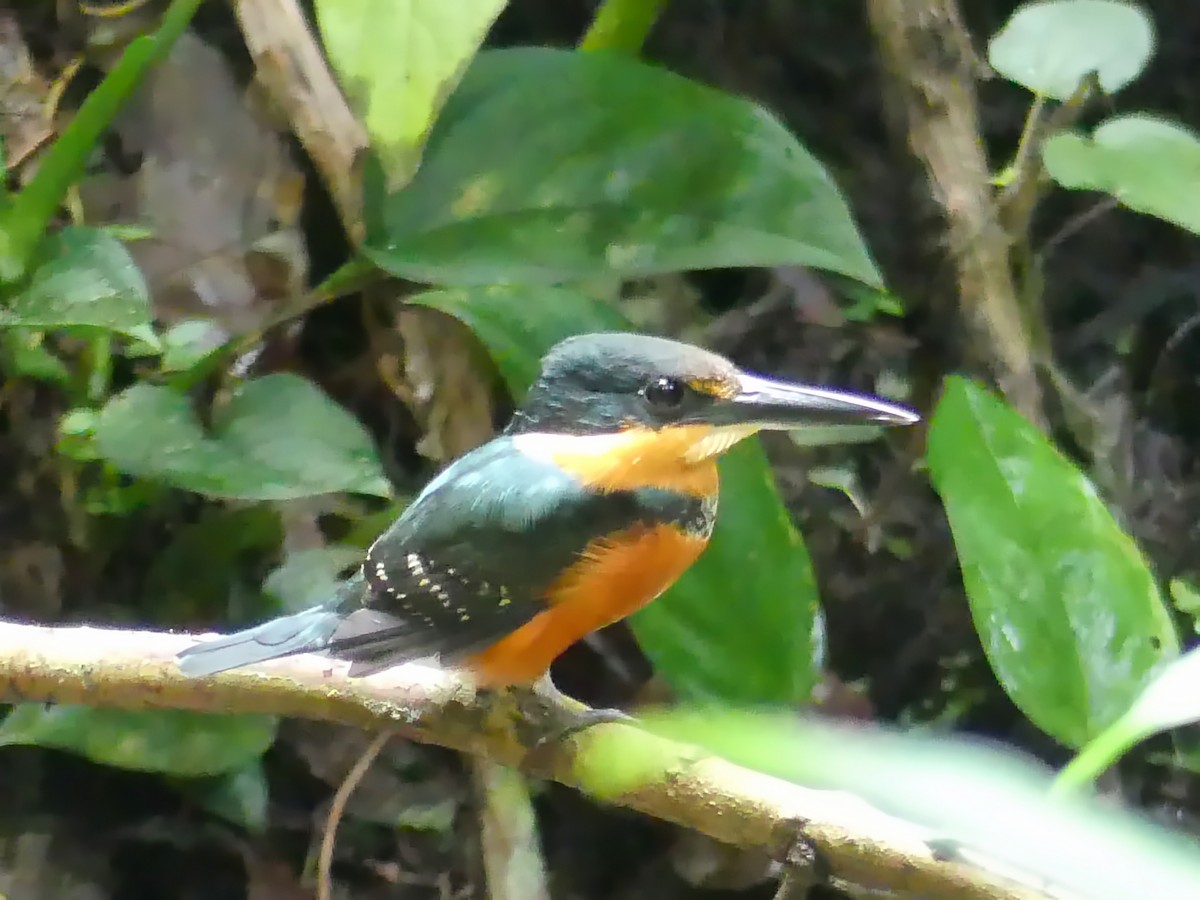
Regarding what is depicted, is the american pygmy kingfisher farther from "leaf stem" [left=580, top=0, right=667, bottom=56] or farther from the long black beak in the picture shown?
"leaf stem" [left=580, top=0, right=667, bottom=56]

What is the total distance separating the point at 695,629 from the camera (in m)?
0.84

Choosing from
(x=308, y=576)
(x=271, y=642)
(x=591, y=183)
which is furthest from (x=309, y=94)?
(x=271, y=642)

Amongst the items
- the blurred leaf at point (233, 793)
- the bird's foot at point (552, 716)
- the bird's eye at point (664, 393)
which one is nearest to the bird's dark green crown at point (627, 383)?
the bird's eye at point (664, 393)

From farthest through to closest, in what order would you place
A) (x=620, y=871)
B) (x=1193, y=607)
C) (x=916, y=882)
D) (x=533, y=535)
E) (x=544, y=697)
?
(x=620, y=871)
(x=1193, y=607)
(x=544, y=697)
(x=533, y=535)
(x=916, y=882)

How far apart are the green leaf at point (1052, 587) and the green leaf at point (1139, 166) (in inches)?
8.9

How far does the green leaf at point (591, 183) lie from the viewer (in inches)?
33.4

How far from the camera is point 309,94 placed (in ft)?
3.51

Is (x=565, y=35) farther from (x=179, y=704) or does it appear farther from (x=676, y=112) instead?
(x=179, y=704)

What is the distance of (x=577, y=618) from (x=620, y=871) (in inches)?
23.5

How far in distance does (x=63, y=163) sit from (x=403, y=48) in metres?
0.49

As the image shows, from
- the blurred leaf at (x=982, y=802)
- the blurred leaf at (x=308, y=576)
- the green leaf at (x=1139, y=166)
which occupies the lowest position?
the blurred leaf at (x=308, y=576)

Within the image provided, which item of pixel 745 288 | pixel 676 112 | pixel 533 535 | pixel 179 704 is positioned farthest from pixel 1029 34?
pixel 179 704

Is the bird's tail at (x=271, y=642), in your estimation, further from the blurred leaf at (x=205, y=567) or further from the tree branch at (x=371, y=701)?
the blurred leaf at (x=205, y=567)

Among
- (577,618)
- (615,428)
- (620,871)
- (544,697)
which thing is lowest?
(620,871)
